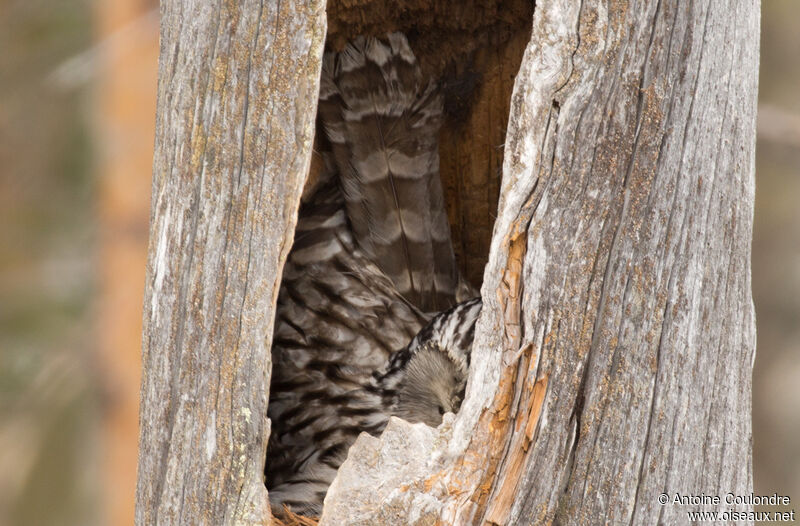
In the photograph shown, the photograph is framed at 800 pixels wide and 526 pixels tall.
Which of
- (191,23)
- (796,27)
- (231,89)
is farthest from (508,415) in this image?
(796,27)

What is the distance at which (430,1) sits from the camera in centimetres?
177

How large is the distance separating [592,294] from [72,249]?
2632 mm

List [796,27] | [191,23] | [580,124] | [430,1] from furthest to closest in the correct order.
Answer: [796,27]
[430,1]
[191,23]
[580,124]

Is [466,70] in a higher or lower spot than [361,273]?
higher

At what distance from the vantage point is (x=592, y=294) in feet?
3.54

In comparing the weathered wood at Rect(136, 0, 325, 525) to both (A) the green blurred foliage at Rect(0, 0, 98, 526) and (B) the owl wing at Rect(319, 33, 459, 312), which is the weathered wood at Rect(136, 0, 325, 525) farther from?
(A) the green blurred foliage at Rect(0, 0, 98, 526)

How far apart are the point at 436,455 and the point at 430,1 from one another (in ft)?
3.57

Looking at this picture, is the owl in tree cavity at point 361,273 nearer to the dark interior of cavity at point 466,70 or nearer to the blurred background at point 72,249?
the dark interior of cavity at point 466,70

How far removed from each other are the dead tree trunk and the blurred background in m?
1.96

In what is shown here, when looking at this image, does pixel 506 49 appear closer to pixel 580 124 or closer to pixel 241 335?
pixel 580 124

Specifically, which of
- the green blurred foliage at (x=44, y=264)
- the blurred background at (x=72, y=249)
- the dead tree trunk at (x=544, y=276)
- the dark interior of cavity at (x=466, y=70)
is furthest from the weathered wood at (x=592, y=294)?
the green blurred foliage at (x=44, y=264)
